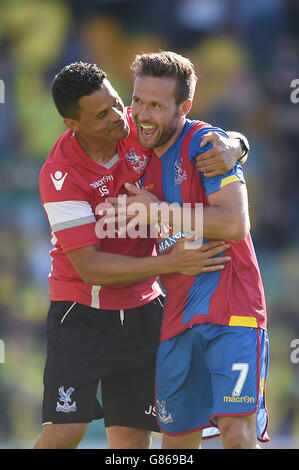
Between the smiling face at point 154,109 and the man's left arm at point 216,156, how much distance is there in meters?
0.20

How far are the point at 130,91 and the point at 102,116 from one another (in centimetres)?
574

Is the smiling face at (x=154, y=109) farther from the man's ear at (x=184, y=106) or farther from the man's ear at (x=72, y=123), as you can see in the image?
the man's ear at (x=72, y=123)

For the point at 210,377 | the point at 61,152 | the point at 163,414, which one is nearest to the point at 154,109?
the point at 61,152

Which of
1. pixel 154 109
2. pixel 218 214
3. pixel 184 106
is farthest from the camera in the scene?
pixel 184 106

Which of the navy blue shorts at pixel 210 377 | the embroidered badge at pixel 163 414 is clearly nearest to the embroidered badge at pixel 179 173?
the navy blue shorts at pixel 210 377

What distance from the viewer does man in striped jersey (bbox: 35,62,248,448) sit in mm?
4301

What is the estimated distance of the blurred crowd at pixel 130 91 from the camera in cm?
888

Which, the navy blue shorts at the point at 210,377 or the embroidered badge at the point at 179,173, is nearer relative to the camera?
the navy blue shorts at the point at 210,377

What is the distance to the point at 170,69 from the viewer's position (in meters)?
4.13

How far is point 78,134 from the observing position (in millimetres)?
4531

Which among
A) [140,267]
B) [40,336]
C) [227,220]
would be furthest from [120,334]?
[40,336]

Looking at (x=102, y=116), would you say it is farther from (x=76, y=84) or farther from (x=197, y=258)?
(x=197, y=258)
